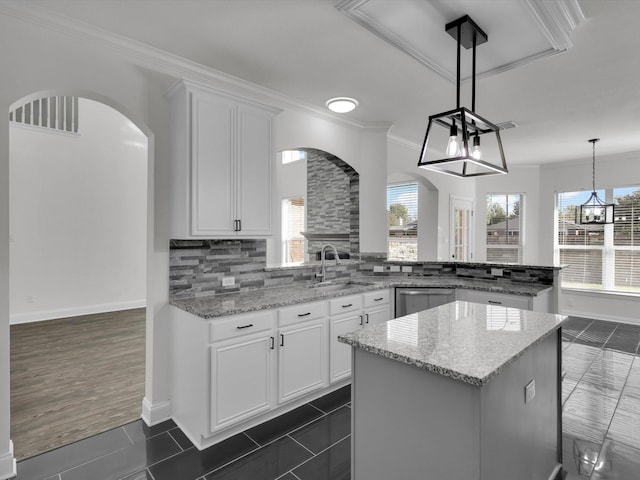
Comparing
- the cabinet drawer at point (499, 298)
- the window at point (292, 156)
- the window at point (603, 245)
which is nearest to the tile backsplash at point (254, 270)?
the cabinet drawer at point (499, 298)

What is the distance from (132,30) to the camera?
2.40 m

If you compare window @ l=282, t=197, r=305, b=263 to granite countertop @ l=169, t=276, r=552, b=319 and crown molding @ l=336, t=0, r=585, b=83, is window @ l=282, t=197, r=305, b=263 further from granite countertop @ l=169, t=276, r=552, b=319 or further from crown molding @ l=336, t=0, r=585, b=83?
crown molding @ l=336, t=0, r=585, b=83

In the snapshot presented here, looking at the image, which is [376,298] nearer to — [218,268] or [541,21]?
[218,268]

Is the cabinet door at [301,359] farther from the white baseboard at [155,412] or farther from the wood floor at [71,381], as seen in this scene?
the wood floor at [71,381]

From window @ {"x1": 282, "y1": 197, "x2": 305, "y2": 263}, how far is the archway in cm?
307

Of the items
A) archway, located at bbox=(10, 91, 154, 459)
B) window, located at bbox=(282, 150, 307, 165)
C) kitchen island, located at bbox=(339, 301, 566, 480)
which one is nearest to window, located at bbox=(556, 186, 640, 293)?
window, located at bbox=(282, 150, 307, 165)

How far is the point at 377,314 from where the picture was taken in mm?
3672

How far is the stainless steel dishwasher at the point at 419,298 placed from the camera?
3895 millimetres

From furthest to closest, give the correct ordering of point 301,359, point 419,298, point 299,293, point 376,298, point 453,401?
point 419,298 < point 376,298 < point 299,293 < point 301,359 < point 453,401

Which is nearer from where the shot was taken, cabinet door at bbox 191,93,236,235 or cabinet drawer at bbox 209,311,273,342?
cabinet drawer at bbox 209,311,273,342

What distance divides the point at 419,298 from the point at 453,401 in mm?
2593

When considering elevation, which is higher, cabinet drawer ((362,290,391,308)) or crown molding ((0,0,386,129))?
crown molding ((0,0,386,129))

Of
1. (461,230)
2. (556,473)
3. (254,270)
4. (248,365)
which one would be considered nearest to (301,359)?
(248,365)

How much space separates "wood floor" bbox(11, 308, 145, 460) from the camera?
8.44ft
